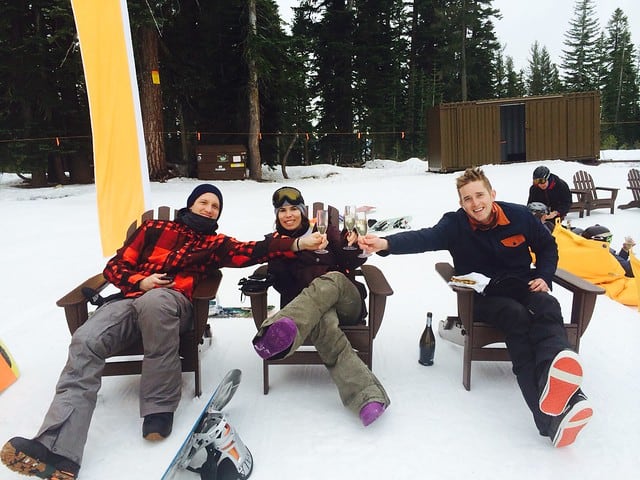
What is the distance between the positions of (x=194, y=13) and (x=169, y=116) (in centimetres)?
634

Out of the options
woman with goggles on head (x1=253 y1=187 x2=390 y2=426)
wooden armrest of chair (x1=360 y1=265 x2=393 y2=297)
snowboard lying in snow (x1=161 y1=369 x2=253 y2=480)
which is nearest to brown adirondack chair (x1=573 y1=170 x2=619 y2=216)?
wooden armrest of chair (x1=360 y1=265 x2=393 y2=297)

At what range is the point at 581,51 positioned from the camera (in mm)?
38156

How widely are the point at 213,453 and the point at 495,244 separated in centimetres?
189

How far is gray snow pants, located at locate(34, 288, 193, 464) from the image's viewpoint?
195 cm

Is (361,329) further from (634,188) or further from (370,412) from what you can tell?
(634,188)

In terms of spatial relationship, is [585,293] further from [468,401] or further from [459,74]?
[459,74]

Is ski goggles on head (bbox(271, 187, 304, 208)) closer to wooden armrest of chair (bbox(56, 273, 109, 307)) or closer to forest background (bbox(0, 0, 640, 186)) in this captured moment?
wooden armrest of chair (bbox(56, 273, 109, 307))

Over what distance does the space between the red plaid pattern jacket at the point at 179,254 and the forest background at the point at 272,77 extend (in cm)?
692

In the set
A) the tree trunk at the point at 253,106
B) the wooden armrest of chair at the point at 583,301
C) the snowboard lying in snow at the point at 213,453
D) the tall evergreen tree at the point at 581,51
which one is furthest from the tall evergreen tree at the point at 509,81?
the snowboard lying in snow at the point at 213,453

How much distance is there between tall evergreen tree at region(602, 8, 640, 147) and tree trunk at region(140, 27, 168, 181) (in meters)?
34.1

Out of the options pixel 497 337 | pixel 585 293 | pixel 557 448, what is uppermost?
pixel 585 293

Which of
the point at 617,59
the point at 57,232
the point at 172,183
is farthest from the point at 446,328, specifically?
the point at 617,59

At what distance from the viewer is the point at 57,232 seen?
7.59m

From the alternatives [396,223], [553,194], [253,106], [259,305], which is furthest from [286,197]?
[253,106]
